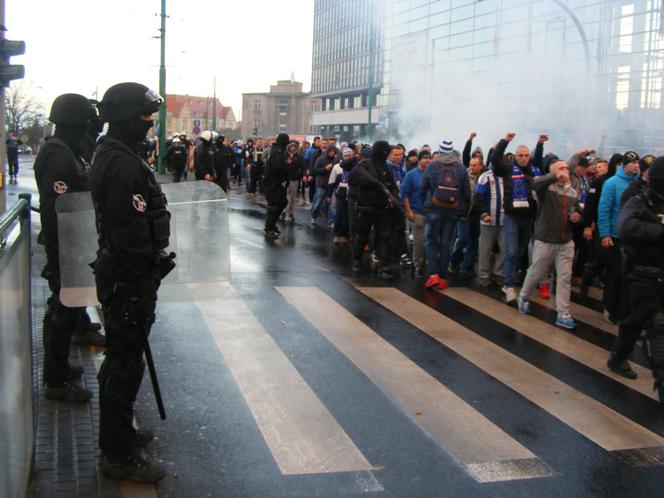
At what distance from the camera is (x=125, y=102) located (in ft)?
11.9

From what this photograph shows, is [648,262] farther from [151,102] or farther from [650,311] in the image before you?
[151,102]

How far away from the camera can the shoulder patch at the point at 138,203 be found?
11.5ft

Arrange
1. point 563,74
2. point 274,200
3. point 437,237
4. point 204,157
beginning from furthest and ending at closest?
point 563,74 → point 204,157 → point 274,200 → point 437,237

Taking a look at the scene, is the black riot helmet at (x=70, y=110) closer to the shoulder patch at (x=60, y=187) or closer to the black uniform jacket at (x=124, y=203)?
the shoulder patch at (x=60, y=187)

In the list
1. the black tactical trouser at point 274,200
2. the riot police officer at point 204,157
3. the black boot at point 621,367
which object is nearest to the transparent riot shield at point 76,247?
the black boot at point 621,367

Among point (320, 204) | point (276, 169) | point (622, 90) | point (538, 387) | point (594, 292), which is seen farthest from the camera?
point (622, 90)

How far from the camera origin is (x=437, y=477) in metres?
3.85

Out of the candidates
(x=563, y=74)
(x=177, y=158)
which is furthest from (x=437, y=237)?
(x=563, y=74)

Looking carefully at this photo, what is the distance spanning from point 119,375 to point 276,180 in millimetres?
9165

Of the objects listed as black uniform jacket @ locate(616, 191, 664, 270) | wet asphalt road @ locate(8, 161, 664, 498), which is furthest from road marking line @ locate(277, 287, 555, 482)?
black uniform jacket @ locate(616, 191, 664, 270)

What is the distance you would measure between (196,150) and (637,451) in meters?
10.3

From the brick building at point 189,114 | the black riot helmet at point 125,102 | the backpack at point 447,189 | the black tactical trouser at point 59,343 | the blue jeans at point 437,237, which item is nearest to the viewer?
the black riot helmet at point 125,102

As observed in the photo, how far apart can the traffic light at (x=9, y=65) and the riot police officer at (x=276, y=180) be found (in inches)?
208

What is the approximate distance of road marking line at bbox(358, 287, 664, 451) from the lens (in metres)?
4.60
